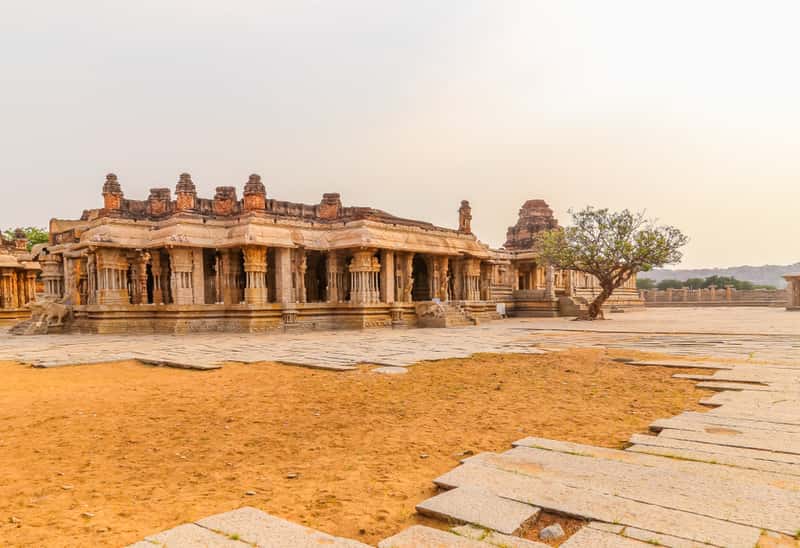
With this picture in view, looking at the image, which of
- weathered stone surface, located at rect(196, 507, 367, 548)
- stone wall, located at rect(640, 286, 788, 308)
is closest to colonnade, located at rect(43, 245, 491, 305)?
weathered stone surface, located at rect(196, 507, 367, 548)

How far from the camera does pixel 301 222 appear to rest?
939 inches

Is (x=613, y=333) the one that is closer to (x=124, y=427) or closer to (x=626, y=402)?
(x=626, y=402)

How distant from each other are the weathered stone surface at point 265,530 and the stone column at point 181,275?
793 inches

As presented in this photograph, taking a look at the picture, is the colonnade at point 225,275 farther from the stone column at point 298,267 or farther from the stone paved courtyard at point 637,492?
the stone paved courtyard at point 637,492

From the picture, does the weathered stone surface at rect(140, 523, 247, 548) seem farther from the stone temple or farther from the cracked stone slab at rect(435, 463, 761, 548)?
the stone temple

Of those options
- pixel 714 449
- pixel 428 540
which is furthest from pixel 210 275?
pixel 428 540

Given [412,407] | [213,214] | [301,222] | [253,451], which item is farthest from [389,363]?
[213,214]

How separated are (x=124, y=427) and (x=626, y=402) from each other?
19.1 feet

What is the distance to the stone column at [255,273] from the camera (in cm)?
2164

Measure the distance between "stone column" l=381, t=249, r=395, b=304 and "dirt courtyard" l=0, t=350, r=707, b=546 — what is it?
1467 centimetres

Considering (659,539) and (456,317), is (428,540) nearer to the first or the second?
(659,539)

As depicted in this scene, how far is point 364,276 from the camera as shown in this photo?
2330 cm

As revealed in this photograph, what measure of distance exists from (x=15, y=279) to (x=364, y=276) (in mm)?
25047

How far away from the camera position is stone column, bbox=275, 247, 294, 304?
22.8 metres
